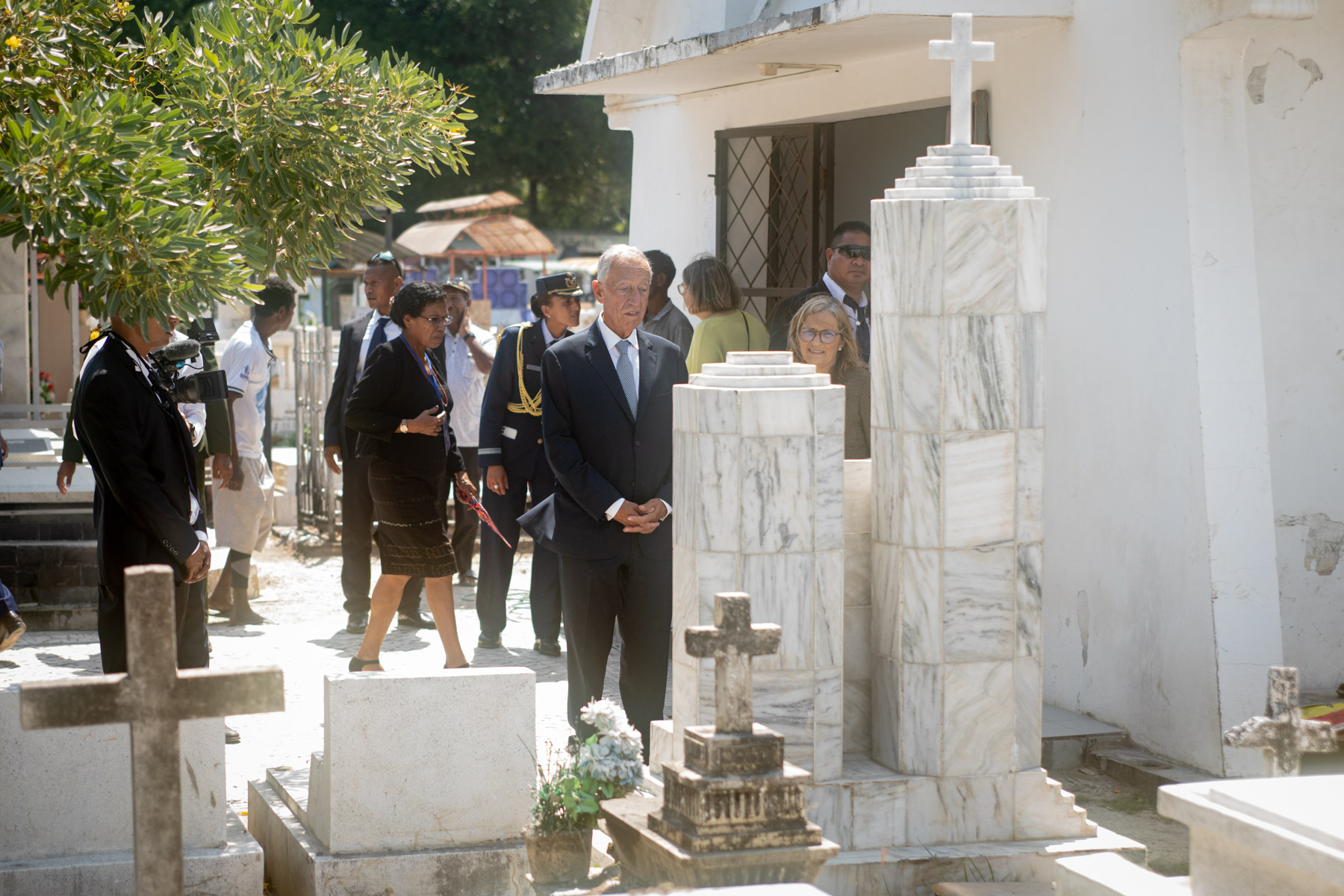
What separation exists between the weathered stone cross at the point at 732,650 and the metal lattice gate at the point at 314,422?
8.49 m

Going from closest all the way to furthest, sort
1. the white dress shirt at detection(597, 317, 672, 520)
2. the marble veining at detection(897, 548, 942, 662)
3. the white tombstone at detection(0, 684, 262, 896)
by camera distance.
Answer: the white tombstone at detection(0, 684, 262, 896) → the marble veining at detection(897, 548, 942, 662) → the white dress shirt at detection(597, 317, 672, 520)

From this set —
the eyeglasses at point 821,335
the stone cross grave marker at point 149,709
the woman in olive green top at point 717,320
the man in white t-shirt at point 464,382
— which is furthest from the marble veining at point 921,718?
the man in white t-shirt at point 464,382

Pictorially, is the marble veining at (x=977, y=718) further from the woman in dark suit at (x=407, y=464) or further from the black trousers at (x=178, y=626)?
the woman in dark suit at (x=407, y=464)

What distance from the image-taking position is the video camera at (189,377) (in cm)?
582

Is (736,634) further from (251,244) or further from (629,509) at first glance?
(251,244)

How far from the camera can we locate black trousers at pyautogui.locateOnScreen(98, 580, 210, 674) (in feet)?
18.4

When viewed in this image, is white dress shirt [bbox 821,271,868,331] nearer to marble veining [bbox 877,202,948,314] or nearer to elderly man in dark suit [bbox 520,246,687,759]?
elderly man in dark suit [bbox 520,246,687,759]

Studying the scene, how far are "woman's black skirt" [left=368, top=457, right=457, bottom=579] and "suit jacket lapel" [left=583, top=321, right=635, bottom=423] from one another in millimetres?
1849

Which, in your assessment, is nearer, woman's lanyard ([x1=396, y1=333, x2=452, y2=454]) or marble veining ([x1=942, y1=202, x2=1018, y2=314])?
marble veining ([x1=942, y1=202, x2=1018, y2=314])

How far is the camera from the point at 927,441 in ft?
15.5

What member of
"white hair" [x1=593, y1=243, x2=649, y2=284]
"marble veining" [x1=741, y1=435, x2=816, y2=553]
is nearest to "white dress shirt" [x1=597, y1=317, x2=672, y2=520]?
"white hair" [x1=593, y1=243, x2=649, y2=284]

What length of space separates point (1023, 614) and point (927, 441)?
2.13 feet

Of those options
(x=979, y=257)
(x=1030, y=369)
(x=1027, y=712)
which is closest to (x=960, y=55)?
(x=979, y=257)

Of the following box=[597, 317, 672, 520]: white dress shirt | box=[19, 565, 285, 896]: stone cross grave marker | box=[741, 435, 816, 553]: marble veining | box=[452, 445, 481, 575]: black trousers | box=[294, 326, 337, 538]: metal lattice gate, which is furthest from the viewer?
box=[294, 326, 337, 538]: metal lattice gate
